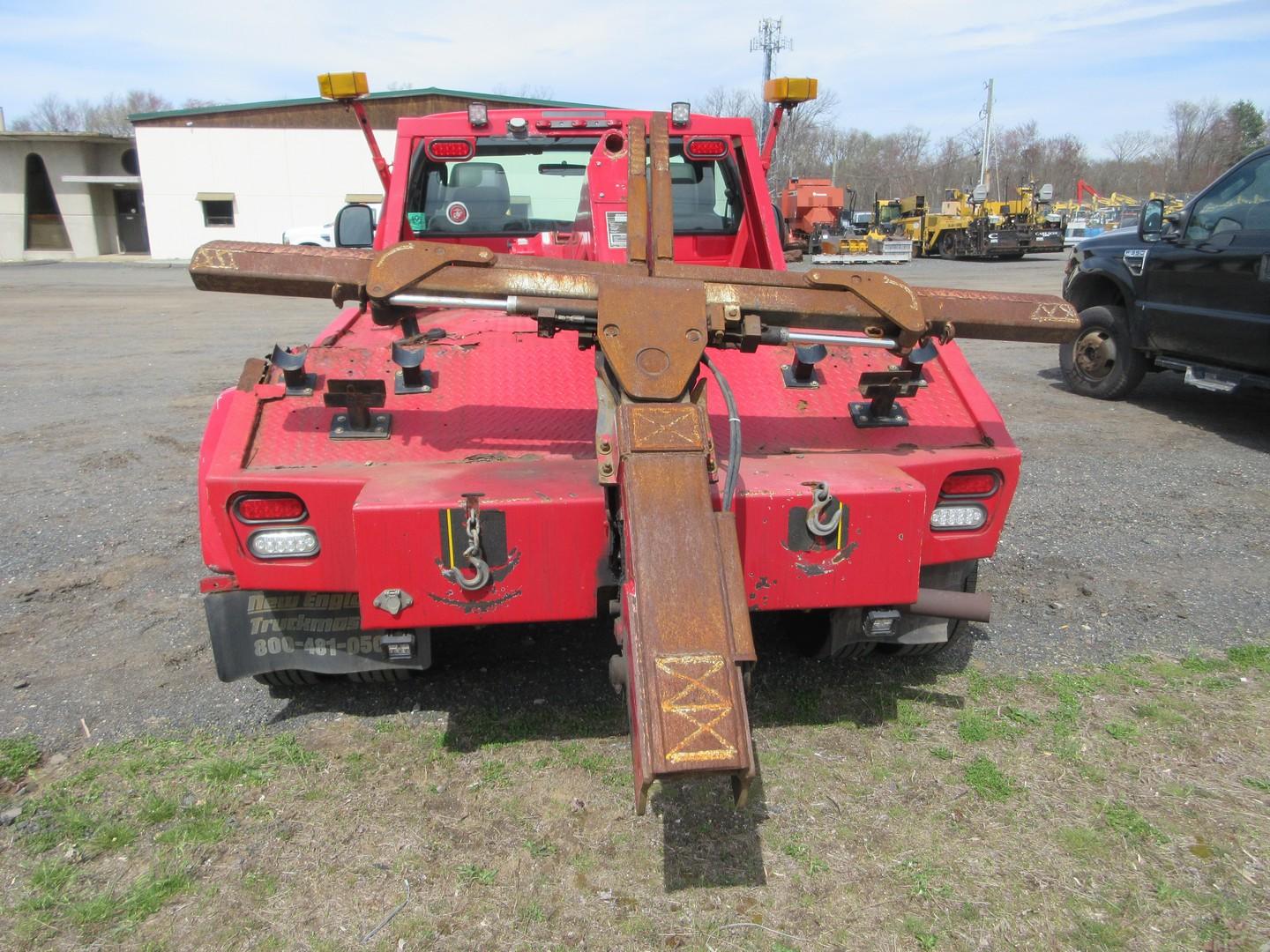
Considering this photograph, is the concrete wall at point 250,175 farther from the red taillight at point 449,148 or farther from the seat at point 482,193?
the red taillight at point 449,148

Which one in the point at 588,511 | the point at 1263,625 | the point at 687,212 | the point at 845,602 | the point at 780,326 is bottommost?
the point at 1263,625

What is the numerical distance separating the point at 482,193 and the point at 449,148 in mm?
279

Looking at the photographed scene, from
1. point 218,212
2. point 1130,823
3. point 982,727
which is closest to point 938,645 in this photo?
point 982,727

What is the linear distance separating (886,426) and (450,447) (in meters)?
1.44

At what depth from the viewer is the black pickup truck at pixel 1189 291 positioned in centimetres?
648

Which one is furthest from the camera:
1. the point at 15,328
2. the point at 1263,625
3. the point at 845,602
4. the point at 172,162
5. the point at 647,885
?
the point at 172,162

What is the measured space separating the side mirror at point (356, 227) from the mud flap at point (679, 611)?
9.83 feet

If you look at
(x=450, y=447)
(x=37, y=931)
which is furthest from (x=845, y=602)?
(x=37, y=931)

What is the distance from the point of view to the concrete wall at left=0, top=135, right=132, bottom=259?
36.4 meters

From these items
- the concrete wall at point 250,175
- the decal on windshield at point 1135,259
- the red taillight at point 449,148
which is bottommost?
the decal on windshield at point 1135,259

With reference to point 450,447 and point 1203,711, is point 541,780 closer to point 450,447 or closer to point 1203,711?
point 450,447

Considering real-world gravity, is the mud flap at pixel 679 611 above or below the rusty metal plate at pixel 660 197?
below

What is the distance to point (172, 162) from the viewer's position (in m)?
34.3

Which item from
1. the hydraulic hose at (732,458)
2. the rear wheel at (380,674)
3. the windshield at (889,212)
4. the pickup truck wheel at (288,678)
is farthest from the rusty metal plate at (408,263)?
the windshield at (889,212)
